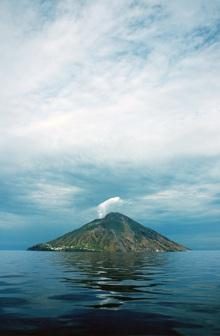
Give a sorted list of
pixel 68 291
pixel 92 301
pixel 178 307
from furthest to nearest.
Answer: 1. pixel 68 291
2. pixel 92 301
3. pixel 178 307

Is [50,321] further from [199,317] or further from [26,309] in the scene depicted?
[199,317]

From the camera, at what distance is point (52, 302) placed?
26453 mm

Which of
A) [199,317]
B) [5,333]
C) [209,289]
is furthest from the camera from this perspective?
[209,289]

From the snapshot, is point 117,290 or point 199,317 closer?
point 199,317

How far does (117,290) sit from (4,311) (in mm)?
14535

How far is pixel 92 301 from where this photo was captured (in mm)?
27281

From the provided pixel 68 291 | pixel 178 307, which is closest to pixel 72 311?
pixel 178 307

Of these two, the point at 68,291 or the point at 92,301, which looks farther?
the point at 68,291

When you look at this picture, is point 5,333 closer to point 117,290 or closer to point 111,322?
point 111,322

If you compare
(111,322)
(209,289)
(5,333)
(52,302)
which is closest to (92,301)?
(52,302)

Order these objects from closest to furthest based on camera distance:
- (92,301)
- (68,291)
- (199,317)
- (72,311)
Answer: (199,317) → (72,311) → (92,301) → (68,291)

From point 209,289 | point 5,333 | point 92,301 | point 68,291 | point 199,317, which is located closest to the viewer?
point 5,333

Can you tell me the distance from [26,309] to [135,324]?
8704mm

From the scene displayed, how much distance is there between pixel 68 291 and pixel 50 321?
556 inches
